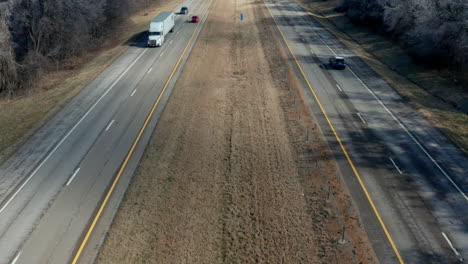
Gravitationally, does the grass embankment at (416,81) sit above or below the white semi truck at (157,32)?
below

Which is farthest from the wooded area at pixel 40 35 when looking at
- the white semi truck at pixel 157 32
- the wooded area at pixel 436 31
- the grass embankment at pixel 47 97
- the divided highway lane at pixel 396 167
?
the wooded area at pixel 436 31

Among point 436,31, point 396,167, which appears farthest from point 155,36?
point 396,167

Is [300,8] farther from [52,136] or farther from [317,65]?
[52,136]

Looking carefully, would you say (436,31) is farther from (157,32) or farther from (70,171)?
(70,171)

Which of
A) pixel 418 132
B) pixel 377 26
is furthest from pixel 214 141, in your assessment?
pixel 377 26

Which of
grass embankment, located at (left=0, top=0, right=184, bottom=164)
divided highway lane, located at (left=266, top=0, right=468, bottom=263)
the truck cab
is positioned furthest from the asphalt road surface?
the truck cab

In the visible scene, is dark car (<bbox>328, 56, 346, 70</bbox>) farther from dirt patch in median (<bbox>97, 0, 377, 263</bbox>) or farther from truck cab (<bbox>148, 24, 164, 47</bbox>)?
truck cab (<bbox>148, 24, 164, 47</bbox>)

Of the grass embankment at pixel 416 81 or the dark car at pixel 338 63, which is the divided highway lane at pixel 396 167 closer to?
the dark car at pixel 338 63

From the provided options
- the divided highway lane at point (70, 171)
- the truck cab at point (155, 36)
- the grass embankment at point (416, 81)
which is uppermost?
the truck cab at point (155, 36)
